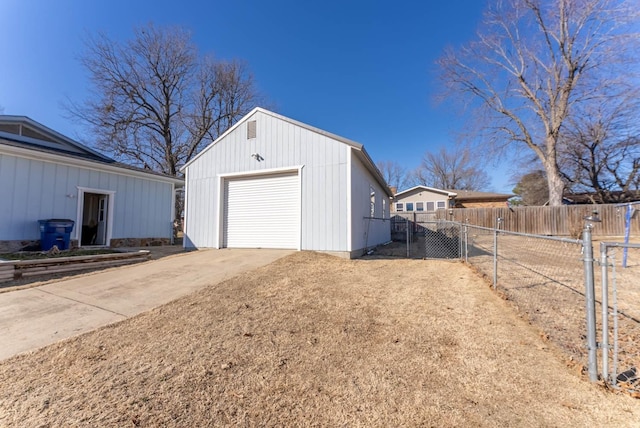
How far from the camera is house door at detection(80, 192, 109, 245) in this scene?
Answer: 408 inches

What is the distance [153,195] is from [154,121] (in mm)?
12319

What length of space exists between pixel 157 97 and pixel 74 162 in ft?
46.5

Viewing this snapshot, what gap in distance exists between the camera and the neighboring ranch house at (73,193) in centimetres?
779

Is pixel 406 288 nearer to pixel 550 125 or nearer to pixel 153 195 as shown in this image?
pixel 153 195

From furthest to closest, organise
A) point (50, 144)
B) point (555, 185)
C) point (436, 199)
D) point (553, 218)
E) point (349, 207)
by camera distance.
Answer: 1. point (436, 199)
2. point (555, 185)
3. point (553, 218)
4. point (50, 144)
5. point (349, 207)

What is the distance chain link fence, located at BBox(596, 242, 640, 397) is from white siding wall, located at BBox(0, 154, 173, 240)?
1230 cm

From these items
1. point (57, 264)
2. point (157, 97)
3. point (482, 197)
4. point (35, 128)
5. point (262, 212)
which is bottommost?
point (57, 264)

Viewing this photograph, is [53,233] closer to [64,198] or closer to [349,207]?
[64,198]

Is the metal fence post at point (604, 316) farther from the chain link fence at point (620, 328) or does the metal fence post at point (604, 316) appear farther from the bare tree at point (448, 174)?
the bare tree at point (448, 174)

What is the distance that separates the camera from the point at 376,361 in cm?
258

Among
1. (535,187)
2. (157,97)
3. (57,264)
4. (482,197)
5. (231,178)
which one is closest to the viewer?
(57,264)

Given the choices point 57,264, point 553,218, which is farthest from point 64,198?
point 553,218

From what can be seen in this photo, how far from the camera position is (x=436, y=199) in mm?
26594

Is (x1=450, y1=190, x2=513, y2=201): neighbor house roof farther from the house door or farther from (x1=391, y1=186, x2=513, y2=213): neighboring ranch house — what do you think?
the house door
